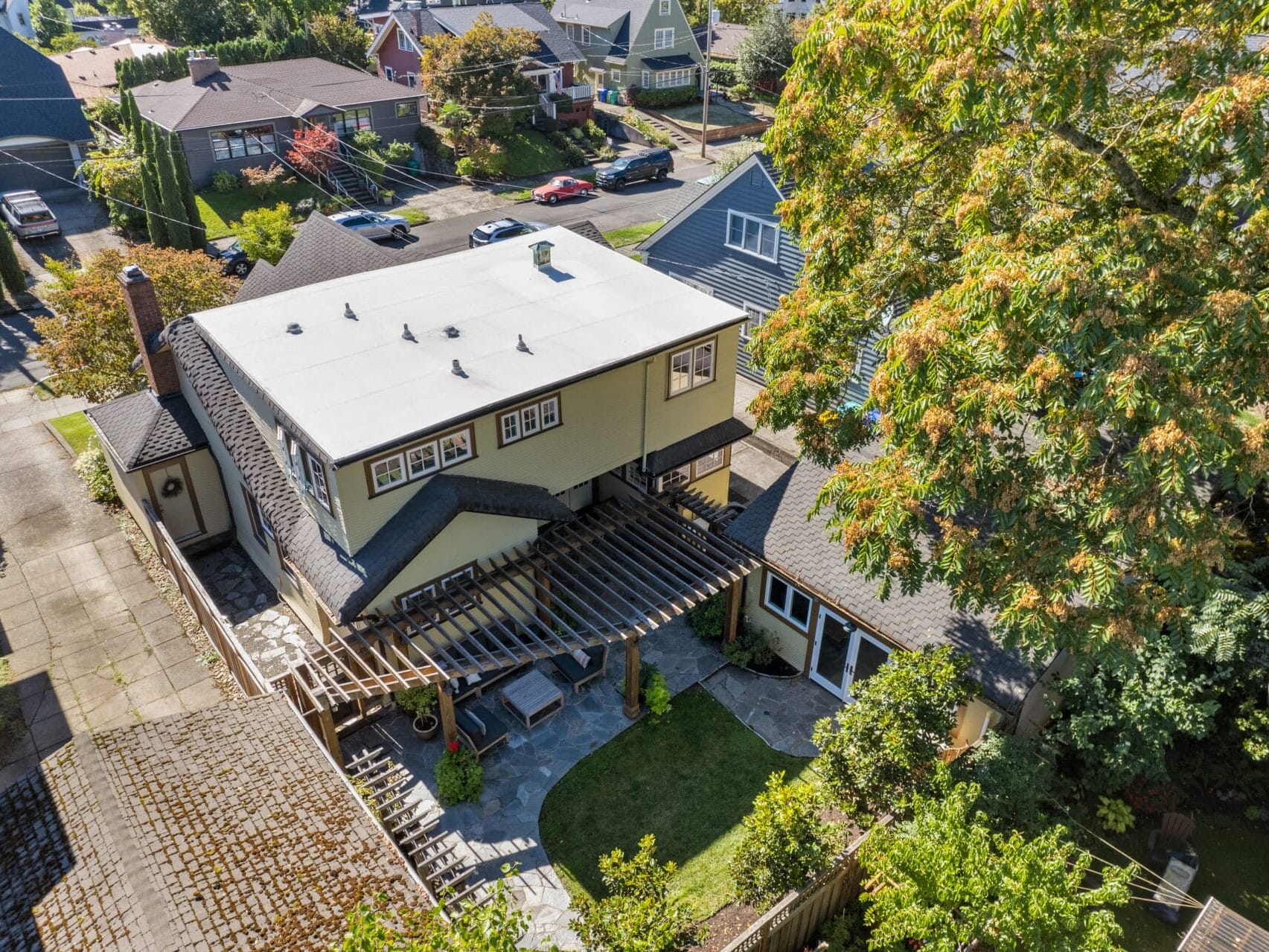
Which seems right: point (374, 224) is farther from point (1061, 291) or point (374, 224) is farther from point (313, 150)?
point (1061, 291)

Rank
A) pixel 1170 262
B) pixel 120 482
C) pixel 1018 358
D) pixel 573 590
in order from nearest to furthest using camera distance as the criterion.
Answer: pixel 1170 262 < pixel 1018 358 < pixel 573 590 < pixel 120 482

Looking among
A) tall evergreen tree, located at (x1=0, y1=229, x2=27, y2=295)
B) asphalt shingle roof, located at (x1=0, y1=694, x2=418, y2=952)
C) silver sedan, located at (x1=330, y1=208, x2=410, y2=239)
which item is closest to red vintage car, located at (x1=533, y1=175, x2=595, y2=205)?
silver sedan, located at (x1=330, y1=208, x2=410, y2=239)

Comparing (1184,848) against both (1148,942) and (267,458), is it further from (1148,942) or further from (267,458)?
(267,458)

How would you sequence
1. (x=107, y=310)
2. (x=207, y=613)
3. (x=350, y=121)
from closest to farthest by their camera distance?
(x=207, y=613)
(x=107, y=310)
(x=350, y=121)

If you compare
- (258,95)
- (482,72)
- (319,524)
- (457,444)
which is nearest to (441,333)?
(457,444)

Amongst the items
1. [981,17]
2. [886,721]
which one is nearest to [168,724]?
[886,721]

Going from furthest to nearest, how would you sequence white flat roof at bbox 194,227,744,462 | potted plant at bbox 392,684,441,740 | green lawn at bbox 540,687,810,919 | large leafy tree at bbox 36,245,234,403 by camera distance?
large leafy tree at bbox 36,245,234,403
potted plant at bbox 392,684,441,740
white flat roof at bbox 194,227,744,462
green lawn at bbox 540,687,810,919

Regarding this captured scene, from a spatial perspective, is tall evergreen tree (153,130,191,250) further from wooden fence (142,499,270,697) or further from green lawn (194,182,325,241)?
wooden fence (142,499,270,697)
